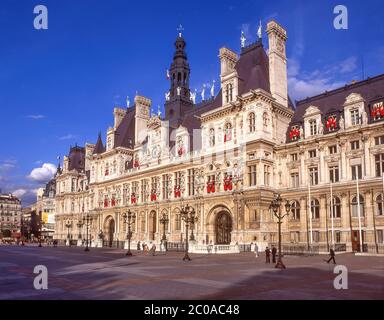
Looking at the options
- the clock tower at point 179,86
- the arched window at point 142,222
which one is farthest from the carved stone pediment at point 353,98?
the arched window at point 142,222

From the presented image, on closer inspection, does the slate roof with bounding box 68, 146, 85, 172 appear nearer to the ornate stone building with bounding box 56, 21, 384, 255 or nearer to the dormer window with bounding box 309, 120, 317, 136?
the ornate stone building with bounding box 56, 21, 384, 255

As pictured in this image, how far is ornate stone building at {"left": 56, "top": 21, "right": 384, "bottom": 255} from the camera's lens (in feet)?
139

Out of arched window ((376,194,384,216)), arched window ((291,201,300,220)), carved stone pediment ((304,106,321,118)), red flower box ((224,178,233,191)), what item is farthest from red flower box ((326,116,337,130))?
red flower box ((224,178,233,191))

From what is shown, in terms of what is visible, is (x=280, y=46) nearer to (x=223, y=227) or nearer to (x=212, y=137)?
(x=212, y=137)

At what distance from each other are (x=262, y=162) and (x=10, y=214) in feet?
486

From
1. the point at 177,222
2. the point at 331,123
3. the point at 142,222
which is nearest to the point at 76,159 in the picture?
the point at 142,222

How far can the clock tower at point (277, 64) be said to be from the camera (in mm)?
52438

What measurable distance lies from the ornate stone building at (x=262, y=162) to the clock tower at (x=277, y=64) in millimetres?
150

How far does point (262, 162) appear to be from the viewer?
47.1 meters

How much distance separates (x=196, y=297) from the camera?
13.6m

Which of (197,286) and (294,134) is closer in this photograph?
(197,286)

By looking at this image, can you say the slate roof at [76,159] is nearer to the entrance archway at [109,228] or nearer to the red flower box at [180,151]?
the entrance archway at [109,228]

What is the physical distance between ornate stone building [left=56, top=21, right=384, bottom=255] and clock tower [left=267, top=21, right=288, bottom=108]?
150 mm
